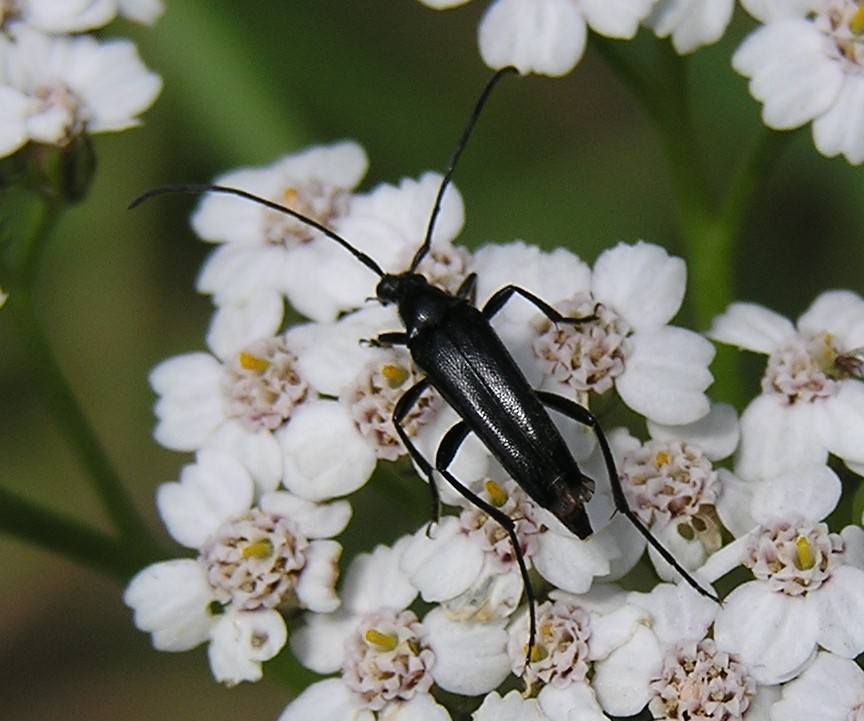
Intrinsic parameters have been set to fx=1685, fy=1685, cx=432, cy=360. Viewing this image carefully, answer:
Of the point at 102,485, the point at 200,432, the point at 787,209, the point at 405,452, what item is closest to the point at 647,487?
the point at 405,452

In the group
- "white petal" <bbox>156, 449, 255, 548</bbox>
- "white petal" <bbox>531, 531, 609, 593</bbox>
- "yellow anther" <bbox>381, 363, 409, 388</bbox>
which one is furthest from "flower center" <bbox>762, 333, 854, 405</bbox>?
"white petal" <bbox>156, 449, 255, 548</bbox>

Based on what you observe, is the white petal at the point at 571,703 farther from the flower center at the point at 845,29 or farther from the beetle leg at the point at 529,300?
the flower center at the point at 845,29

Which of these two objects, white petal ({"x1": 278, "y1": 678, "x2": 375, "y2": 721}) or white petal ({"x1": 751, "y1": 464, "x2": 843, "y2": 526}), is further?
white petal ({"x1": 278, "y1": 678, "x2": 375, "y2": 721})

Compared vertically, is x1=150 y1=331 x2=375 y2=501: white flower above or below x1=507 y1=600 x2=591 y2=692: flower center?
above

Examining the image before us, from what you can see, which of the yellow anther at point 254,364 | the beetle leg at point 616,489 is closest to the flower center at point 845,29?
the beetle leg at point 616,489

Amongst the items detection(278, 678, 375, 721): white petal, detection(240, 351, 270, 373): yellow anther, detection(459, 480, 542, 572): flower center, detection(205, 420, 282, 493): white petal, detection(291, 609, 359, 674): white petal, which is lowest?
detection(278, 678, 375, 721): white petal

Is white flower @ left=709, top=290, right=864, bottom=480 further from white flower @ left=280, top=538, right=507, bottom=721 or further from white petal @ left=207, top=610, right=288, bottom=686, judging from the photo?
white petal @ left=207, top=610, right=288, bottom=686
